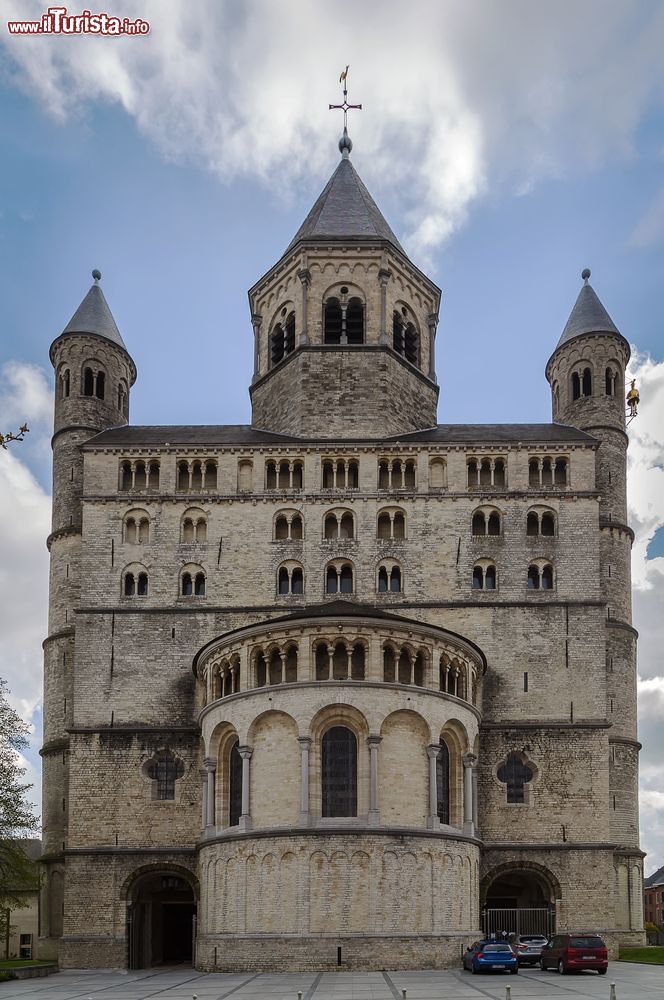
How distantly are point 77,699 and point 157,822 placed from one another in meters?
6.79

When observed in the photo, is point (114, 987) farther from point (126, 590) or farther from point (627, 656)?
point (627, 656)

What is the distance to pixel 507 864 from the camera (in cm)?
5062

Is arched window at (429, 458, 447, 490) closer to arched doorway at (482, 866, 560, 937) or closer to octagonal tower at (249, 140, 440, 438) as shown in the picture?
octagonal tower at (249, 140, 440, 438)

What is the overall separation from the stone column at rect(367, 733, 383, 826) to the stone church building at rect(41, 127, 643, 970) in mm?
145

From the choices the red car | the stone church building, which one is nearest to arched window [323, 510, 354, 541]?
the stone church building

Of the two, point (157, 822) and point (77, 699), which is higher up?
point (77, 699)

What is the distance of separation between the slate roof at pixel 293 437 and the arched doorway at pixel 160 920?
20432 millimetres

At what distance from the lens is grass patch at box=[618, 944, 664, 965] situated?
155ft

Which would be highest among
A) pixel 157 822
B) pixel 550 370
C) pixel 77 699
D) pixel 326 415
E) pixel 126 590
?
pixel 550 370

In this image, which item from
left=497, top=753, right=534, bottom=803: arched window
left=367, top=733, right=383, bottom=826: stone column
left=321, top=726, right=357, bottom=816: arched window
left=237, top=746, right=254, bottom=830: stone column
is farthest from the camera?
left=497, top=753, right=534, bottom=803: arched window

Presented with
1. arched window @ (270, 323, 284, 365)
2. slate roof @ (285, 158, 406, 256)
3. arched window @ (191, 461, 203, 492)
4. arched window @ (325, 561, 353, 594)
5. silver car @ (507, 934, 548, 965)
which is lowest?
silver car @ (507, 934, 548, 965)

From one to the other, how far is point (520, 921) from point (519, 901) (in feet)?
6.96

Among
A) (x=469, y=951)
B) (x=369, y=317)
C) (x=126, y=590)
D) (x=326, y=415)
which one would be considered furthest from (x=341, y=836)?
(x=369, y=317)

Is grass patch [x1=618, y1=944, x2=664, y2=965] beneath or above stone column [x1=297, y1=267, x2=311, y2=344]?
beneath
